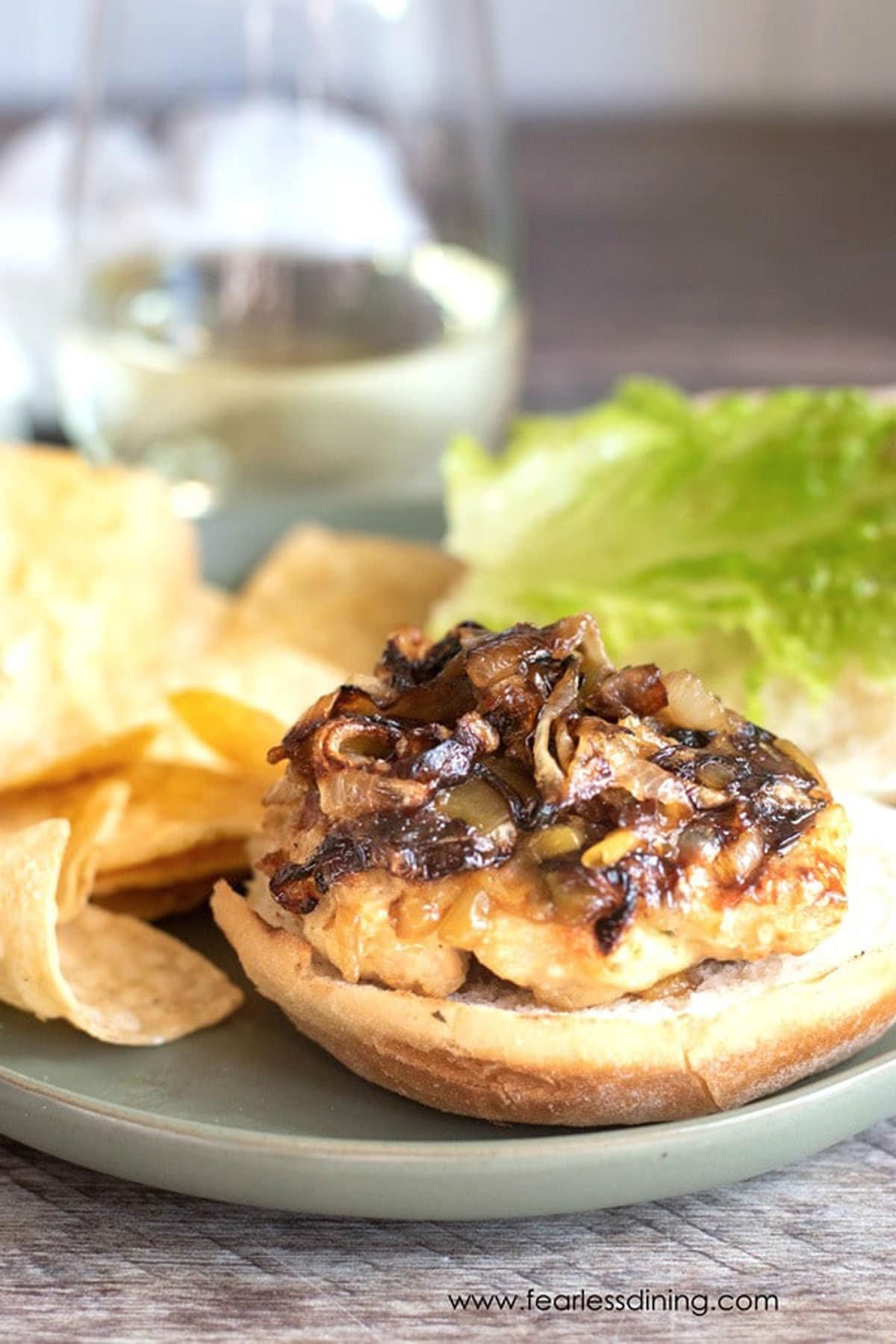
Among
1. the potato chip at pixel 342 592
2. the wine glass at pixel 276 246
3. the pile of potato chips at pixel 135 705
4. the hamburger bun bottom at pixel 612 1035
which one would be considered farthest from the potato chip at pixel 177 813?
the wine glass at pixel 276 246

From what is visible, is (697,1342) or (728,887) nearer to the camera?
(697,1342)

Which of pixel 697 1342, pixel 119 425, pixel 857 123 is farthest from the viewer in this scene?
pixel 857 123

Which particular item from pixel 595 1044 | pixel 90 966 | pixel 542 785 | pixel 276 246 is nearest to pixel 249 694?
pixel 90 966

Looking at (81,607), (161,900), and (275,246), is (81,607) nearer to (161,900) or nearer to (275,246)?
A: (161,900)

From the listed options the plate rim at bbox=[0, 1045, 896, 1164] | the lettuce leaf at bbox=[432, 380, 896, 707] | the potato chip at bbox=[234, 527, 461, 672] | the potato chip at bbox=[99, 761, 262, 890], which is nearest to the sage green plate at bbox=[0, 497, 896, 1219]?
the plate rim at bbox=[0, 1045, 896, 1164]

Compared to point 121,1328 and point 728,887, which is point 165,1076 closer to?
point 121,1328

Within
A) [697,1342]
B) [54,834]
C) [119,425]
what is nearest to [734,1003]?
[697,1342]

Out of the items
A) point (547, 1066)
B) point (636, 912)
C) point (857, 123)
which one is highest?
point (636, 912)

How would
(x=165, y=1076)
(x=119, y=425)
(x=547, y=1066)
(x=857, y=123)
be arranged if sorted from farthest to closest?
(x=857, y=123) < (x=119, y=425) < (x=165, y=1076) < (x=547, y=1066)
